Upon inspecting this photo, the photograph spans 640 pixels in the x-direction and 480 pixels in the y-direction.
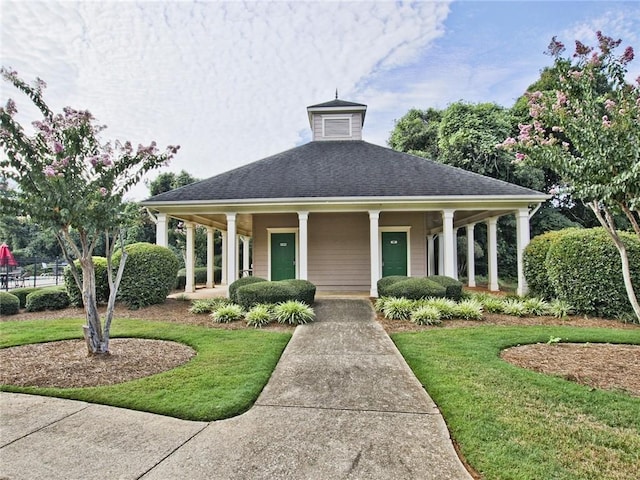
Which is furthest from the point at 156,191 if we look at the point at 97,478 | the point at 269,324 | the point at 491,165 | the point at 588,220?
the point at 588,220

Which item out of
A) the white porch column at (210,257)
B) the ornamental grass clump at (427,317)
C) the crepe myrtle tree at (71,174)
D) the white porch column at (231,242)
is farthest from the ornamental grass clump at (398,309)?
the white porch column at (210,257)

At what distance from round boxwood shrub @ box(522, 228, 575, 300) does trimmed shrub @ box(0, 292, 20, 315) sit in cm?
1467

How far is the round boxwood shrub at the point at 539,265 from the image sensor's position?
30.0 ft

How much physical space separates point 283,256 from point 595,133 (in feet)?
34.5

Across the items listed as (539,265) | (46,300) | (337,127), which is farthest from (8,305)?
(539,265)

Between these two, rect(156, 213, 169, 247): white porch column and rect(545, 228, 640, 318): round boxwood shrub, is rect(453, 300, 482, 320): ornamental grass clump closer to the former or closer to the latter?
rect(545, 228, 640, 318): round boxwood shrub

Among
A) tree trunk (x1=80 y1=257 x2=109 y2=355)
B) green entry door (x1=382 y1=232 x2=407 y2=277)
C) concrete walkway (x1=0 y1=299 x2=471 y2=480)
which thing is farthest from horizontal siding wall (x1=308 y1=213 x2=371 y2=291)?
concrete walkway (x1=0 y1=299 x2=471 y2=480)

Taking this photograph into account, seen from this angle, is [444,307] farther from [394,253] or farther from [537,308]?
[394,253]

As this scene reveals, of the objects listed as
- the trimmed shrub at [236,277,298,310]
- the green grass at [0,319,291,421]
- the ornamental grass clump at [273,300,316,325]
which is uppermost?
the trimmed shrub at [236,277,298,310]

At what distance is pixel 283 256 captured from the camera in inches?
528

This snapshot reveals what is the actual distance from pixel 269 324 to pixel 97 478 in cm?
521

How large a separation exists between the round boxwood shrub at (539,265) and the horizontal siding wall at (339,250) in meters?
5.51

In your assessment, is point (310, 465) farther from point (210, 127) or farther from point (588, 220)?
Answer: point (588, 220)

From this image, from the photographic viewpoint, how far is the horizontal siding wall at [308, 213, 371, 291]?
43.9 feet
